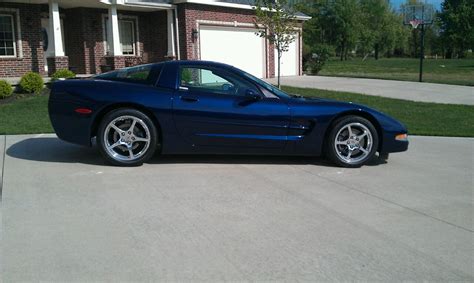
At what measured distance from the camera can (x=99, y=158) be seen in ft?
22.7

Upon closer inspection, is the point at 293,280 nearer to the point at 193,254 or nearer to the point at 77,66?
the point at 193,254

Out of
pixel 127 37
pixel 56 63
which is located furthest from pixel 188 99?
pixel 127 37

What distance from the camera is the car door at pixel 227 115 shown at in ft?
A: 21.1

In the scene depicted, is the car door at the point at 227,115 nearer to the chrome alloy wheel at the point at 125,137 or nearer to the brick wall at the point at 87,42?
the chrome alloy wheel at the point at 125,137

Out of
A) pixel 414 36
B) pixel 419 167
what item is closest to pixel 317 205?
pixel 419 167

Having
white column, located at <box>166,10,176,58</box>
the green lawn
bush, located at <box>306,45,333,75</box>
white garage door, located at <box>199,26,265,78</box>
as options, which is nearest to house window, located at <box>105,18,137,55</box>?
white column, located at <box>166,10,176,58</box>

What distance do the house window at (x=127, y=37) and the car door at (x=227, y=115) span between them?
15.7m

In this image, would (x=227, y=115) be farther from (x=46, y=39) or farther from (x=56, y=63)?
(x=46, y=39)

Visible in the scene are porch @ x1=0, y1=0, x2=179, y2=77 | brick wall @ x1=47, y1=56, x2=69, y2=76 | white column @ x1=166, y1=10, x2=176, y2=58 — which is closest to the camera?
brick wall @ x1=47, y1=56, x2=69, y2=76

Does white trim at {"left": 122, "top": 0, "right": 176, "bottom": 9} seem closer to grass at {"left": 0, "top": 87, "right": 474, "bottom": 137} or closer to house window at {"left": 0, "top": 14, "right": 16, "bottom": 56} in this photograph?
house window at {"left": 0, "top": 14, "right": 16, "bottom": 56}

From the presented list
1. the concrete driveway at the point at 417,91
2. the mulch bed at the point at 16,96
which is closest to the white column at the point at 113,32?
the mulch bed at the point at 16,96

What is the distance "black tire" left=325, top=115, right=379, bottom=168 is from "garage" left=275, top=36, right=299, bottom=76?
20004 mm

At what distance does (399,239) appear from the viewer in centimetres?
420

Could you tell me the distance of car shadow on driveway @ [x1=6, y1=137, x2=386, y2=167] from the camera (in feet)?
22.5
